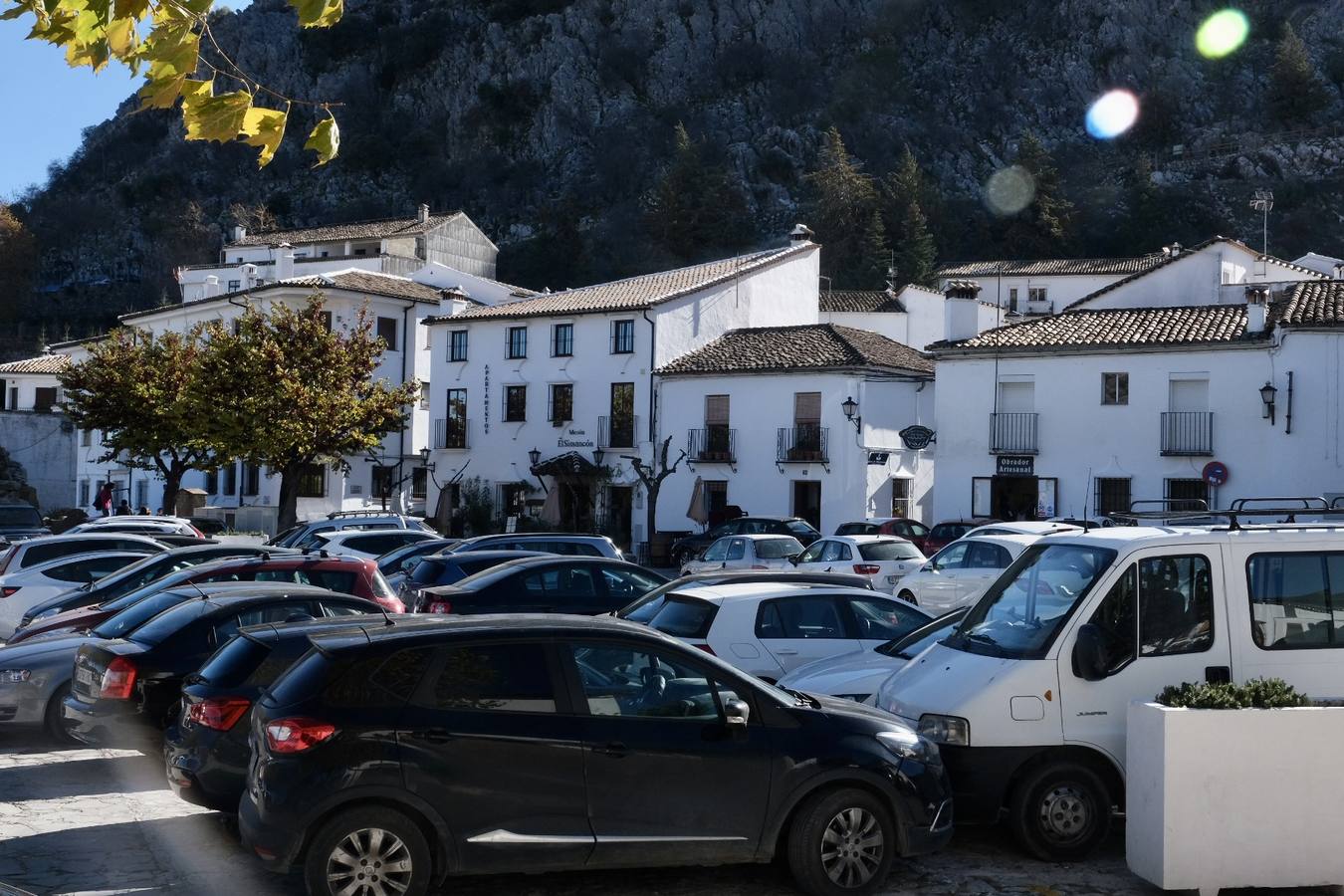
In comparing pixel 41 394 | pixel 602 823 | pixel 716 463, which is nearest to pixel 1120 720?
pixel 602 823

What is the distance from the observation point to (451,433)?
50.8 metres

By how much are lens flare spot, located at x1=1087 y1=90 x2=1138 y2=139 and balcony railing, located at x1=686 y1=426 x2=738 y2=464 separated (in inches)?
2681

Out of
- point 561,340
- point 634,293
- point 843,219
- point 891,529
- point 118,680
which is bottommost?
point 118,680

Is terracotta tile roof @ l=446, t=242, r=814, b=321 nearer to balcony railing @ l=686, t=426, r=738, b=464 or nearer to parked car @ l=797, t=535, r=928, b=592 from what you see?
balcony railing @ l=686, t=426, r=738, b=464

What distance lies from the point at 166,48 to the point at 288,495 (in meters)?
35.7

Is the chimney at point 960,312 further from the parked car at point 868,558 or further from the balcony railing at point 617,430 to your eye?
the parked car at point 868,558

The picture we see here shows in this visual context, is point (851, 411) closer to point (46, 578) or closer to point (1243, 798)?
point (46, 578)

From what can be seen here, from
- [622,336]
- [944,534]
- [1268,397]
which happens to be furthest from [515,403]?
[1268,397]

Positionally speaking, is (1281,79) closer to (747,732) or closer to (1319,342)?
(1319,342)

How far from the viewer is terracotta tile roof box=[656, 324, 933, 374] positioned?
139 feet

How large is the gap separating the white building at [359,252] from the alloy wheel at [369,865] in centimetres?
6371

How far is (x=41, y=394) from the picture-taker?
6844 centimetres

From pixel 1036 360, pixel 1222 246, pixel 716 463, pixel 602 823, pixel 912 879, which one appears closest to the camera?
pixel 602 823

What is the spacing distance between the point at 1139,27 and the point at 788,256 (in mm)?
66873
